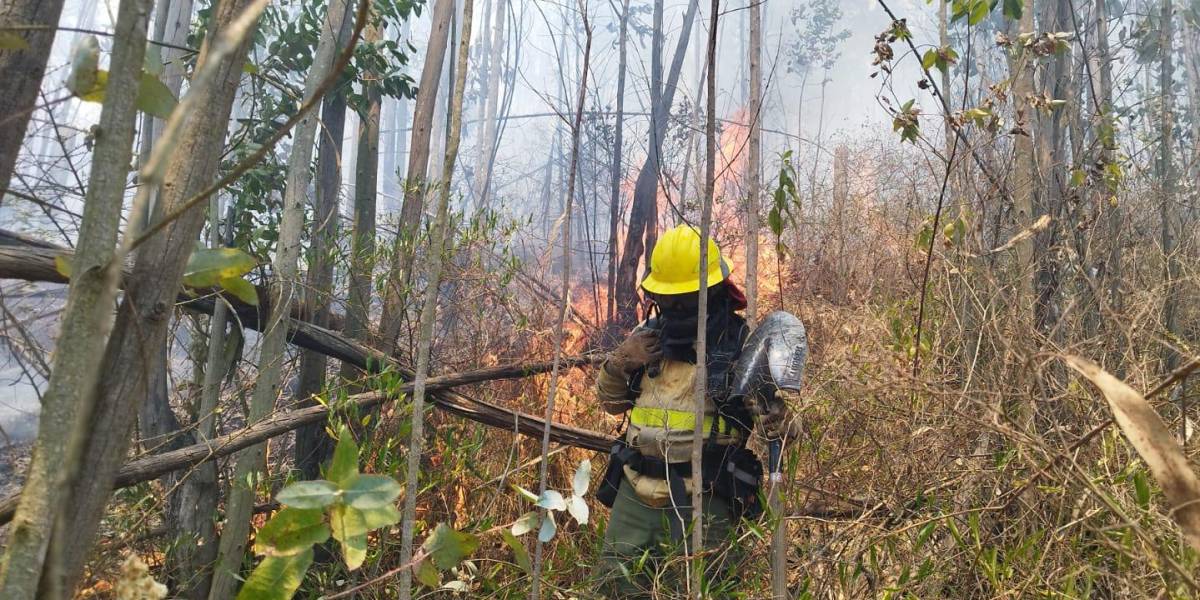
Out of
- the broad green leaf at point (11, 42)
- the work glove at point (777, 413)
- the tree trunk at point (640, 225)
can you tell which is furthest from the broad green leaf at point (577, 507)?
the tree trunk at point (640, 225)

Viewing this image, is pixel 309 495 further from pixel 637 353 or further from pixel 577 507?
pixel 637 353

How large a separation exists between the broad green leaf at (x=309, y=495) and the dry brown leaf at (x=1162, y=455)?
931 mm

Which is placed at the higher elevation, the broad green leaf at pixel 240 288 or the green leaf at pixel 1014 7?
the green leaf at pixel 1014 7

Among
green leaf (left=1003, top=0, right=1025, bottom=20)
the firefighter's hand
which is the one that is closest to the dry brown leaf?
the firefighter's hand

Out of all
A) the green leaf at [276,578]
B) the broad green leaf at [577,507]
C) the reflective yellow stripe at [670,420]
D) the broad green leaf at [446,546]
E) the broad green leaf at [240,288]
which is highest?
the broad green leaf at [240,288]

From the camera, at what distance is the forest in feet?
2.40

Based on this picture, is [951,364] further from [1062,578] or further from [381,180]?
[381,180]

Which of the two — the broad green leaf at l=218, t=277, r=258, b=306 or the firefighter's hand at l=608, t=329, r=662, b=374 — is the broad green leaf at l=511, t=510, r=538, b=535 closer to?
the broad green leaf at l=218, t=277, r=258, b=306

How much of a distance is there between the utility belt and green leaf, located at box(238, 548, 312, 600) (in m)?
1.58

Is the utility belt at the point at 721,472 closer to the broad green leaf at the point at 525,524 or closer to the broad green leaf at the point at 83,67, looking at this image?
the broad green leaf at the point at 525,524

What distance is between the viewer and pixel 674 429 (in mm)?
2596

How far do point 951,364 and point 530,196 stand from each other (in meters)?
21.7

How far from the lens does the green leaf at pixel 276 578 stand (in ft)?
3.20

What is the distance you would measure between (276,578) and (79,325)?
1.95ft
